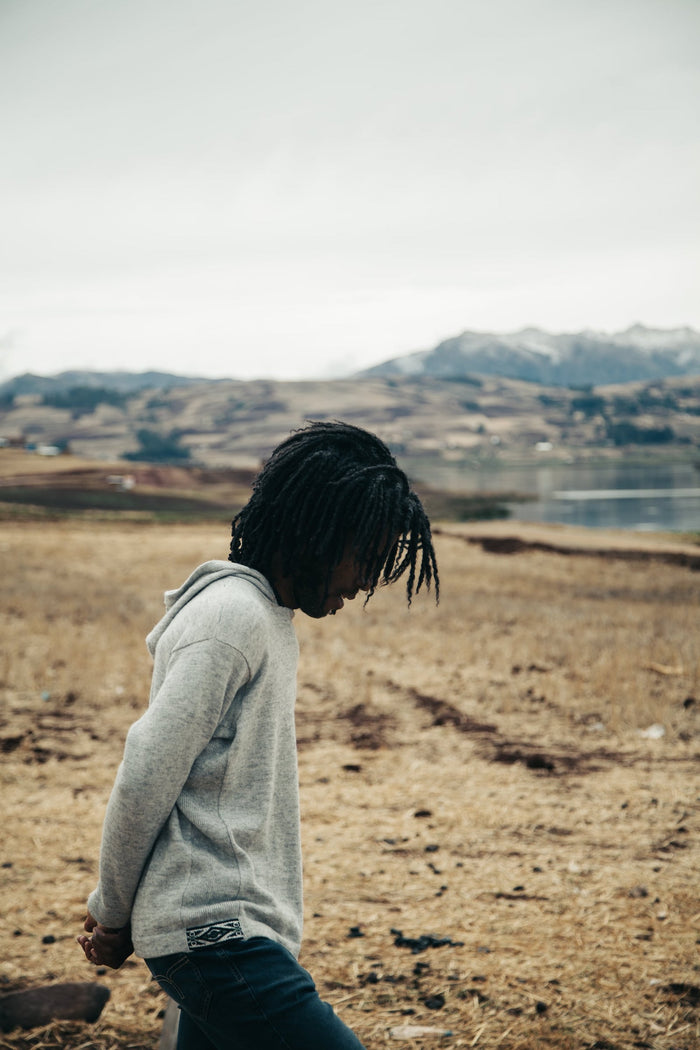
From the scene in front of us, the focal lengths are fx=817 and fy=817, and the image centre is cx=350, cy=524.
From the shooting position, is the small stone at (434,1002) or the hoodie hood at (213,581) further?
the small stone at (434,1002)

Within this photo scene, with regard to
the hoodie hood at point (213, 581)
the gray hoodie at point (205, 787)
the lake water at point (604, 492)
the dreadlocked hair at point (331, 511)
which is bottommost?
the lake water at point (604, 492)

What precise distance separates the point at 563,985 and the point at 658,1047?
0.61 meters

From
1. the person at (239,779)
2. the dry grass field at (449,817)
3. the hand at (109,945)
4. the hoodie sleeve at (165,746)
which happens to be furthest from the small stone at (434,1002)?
the hoodie sleeve at (165,746)

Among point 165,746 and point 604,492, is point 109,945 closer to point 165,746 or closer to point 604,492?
point 165,746

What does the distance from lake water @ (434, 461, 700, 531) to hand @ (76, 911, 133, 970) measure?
62.0 m

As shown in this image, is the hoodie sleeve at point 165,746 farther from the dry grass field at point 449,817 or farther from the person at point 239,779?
the dry grass field at point 449,817

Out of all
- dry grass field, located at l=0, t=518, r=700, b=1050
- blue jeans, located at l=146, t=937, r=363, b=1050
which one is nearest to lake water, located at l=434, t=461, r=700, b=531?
dry grass field, located at l=0, t=518, r=700, b=1050

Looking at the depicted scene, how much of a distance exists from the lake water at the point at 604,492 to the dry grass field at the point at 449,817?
5312 centimetres

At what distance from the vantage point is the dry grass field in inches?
154

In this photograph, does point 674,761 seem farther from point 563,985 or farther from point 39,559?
point 39,559

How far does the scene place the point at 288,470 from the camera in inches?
83.3

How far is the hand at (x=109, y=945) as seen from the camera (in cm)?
189

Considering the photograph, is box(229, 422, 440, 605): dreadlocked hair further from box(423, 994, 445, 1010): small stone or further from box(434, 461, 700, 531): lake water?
box(434, 461, 700, 531): lake water

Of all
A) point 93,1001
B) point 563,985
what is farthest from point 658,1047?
point 93,1001
